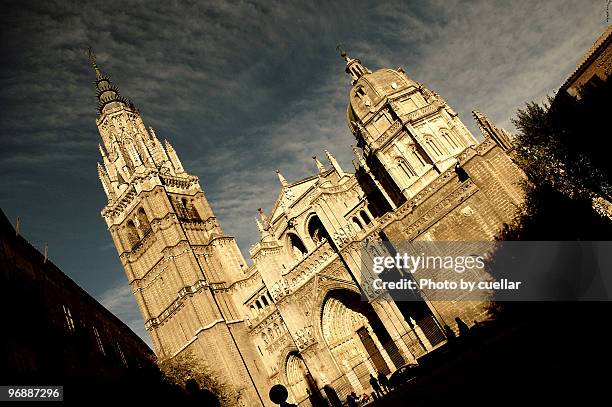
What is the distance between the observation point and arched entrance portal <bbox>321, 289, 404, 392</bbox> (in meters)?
24.4

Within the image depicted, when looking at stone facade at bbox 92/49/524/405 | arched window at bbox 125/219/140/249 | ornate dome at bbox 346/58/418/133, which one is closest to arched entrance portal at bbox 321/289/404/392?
stone facade at bbox 92/49/524/405

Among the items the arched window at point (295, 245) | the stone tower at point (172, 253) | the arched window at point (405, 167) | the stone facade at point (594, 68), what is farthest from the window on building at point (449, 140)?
the stone tower at point (172, 253)

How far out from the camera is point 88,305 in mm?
18391

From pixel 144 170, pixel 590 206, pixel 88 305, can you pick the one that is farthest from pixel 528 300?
pixel 144 170

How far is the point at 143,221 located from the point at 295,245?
1642 cm

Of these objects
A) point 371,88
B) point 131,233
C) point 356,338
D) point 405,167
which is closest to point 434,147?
point 405,167

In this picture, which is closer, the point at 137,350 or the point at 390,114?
the point at 137,350

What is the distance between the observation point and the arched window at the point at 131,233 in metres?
38.6

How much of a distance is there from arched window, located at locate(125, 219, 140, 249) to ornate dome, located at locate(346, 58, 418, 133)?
24208mm

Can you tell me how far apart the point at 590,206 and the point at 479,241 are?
5.09 m

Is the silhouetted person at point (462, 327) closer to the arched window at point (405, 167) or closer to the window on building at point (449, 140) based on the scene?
the arched window at point (405, 167)

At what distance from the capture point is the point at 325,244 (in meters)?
26.1

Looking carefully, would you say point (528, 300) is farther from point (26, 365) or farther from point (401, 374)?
point (26, 365)

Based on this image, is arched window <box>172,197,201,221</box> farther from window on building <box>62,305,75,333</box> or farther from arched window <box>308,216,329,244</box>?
window on building <box>62,305,75,333</box>
